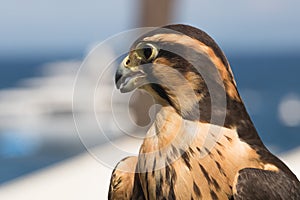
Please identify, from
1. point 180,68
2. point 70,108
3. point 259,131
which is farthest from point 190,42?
point 70,108

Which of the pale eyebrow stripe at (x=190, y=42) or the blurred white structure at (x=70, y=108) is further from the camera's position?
the blurred white structure at (x=70, y=108)

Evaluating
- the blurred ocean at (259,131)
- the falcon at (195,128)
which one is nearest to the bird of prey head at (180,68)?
the falcon at (195,128)

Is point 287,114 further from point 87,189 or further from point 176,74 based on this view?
point 176,74

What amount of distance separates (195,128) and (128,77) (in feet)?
0.67

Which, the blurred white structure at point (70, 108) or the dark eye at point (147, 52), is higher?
the dark eye at point (147, 52)

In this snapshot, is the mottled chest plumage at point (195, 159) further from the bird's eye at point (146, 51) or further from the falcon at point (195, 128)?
the bird's eye at point (146, 51)

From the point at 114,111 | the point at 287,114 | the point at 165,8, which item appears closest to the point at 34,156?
the point at 165,8

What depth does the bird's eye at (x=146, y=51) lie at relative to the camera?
1600mm

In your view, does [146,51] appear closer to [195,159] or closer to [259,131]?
[195,159]

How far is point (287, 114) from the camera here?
439 inches

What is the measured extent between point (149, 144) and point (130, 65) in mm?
233

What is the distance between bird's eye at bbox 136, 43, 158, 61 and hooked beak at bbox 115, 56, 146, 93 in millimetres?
29

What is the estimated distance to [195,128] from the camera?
169cm

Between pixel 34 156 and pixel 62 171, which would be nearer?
pixel 62 171
